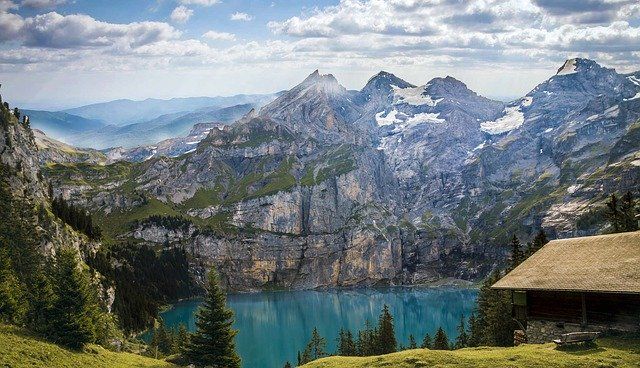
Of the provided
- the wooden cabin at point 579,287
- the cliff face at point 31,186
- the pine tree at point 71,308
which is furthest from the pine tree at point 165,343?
the wooden cabin at point 579,287

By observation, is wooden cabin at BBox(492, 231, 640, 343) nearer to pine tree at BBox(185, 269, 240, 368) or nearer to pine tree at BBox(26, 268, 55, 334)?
pine tree at BBox(185, 269, 240, 368)

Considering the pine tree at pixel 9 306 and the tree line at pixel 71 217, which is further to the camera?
the tree line at pixel 71 217

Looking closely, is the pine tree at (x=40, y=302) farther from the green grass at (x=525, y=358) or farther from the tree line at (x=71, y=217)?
the tree line at (x=71, y=217)

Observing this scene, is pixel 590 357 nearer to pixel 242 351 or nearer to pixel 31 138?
pixel 242 351

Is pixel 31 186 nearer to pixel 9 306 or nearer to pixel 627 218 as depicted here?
pixel 9 306

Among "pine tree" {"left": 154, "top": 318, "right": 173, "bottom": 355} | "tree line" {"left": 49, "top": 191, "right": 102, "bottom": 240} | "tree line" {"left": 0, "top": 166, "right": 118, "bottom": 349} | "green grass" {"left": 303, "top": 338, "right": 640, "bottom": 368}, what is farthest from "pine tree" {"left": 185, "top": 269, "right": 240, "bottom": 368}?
"tree line" {"left": 49, "top": 191, "right": 102, "bottom": 240}

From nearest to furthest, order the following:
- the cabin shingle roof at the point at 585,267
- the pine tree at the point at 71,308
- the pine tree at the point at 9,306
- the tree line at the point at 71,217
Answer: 1. the cabin shingle roof at the point at 585,267
2. the pine tree at the point at 71,308
3. the pine tree at the point at 9,306
4. the tree line at the point at 71,217

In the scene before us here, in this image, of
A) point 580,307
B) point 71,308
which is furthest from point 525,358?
point 71,308

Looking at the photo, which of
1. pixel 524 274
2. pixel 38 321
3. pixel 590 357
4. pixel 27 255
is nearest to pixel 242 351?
pixel 27 255

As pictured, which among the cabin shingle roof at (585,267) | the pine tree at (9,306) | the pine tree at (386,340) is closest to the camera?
the cabin shingle roof at (585,267)
